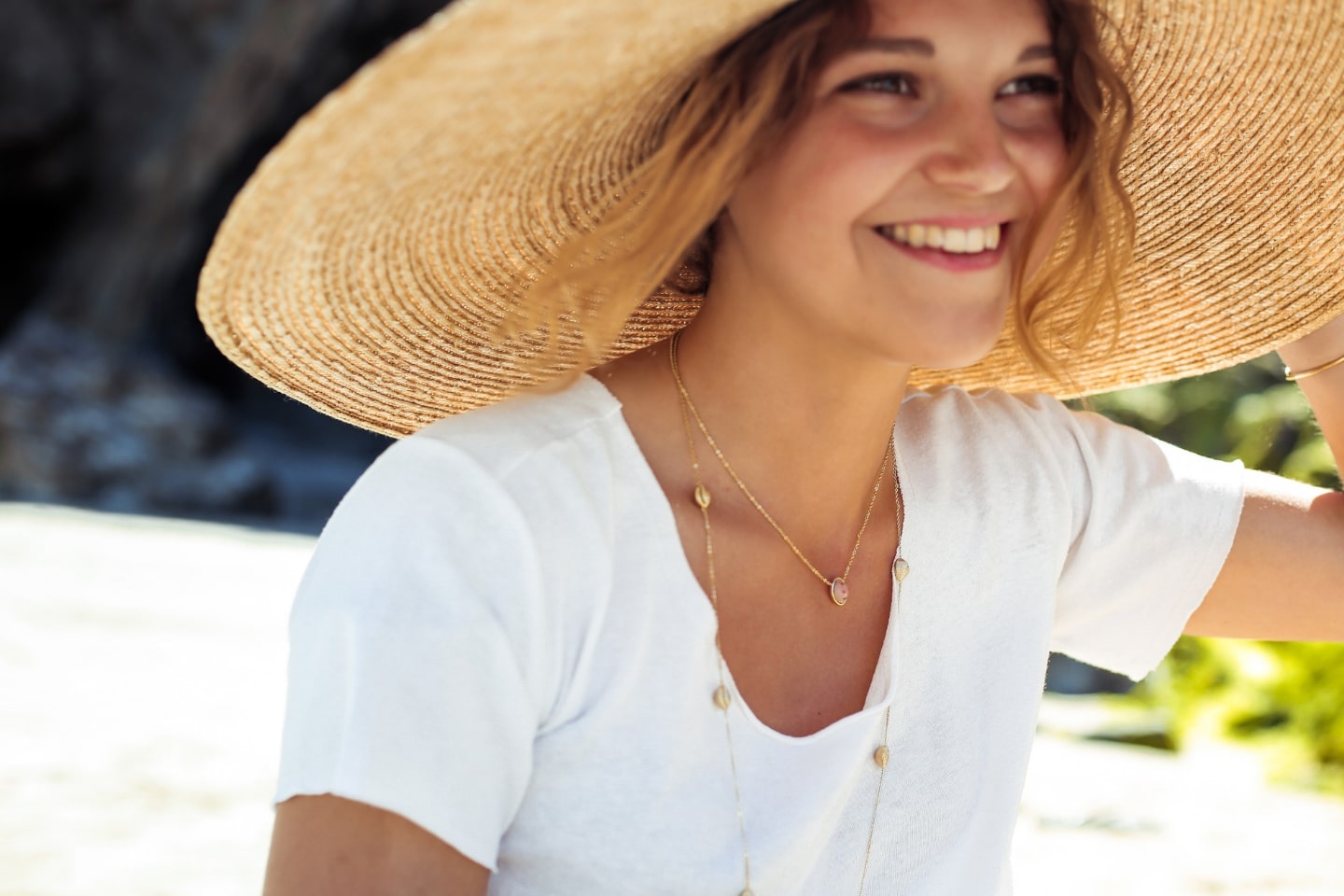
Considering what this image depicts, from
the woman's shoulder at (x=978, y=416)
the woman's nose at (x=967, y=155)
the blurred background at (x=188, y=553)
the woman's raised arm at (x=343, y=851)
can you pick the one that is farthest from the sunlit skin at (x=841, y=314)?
the blurred background at (x=188, y=553)

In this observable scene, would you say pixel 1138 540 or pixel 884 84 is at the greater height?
pixel 884 84

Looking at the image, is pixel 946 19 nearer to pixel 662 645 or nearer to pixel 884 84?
pixel 884 84

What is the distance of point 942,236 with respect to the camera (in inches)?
57.1

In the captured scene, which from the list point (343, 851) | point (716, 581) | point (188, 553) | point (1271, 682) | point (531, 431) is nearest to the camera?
point (343, 851)

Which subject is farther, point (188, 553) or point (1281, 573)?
point (188, 553)

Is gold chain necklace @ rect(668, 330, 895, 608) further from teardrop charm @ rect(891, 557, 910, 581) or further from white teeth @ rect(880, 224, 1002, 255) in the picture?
white teeth @ rect(880, 224, 1002, 255)

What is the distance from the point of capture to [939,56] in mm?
1433

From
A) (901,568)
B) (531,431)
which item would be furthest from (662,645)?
(901,568)

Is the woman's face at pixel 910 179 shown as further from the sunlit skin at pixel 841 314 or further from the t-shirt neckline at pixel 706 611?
the t-shirt neckline at pixel 706 611

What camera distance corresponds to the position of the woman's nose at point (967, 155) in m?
1.42

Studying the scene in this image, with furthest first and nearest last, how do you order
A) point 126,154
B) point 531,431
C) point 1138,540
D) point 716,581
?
point 126,154
point 1138,540
point 716,581
point 531,431

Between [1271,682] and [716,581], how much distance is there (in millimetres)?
3936

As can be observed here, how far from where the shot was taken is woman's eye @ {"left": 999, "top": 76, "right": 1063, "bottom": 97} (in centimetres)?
151

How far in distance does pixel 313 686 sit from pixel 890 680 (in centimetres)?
63
